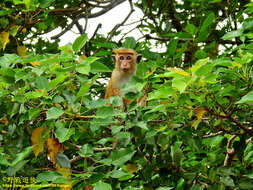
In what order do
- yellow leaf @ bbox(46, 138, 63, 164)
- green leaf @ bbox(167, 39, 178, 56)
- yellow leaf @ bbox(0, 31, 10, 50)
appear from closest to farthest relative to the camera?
yellow leaf @ bbox(46, 138, 63, 164), green leaf @ bbox(167, 39, 178, 56), yellow leaf @ bbox(0, 31, 10, 50)

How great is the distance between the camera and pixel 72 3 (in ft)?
19.4

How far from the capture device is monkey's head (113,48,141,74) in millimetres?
5207

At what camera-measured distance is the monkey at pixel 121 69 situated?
16.9 ft

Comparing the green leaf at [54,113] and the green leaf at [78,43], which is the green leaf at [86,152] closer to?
the green leaf at [54,113]

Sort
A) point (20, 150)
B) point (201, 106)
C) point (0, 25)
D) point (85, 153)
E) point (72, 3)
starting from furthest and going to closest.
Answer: point (72, 3) → point (0, 25) → point (20, 150) → point (85, 153) → point (201, 106)

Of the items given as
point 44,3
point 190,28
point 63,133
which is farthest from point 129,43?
point 63,133

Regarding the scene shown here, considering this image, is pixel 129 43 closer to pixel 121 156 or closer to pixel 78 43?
pixel 78 43

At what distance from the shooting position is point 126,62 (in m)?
5.12

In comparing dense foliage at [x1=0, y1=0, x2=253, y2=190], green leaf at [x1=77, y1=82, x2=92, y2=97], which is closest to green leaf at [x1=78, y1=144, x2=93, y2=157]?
dense foliage at [x1=0, y1=0, x2=253, y2=190]

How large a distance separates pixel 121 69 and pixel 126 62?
0.71 feet

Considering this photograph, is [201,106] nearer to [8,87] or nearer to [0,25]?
[8,87]

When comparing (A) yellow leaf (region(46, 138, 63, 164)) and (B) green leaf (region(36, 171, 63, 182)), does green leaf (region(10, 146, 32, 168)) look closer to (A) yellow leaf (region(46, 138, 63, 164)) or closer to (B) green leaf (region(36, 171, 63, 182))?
(B) green leaf (region(36, 171, 63, 182))

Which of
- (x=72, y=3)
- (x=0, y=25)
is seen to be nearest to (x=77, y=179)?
(x=0, y=25)

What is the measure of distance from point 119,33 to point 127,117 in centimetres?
275
